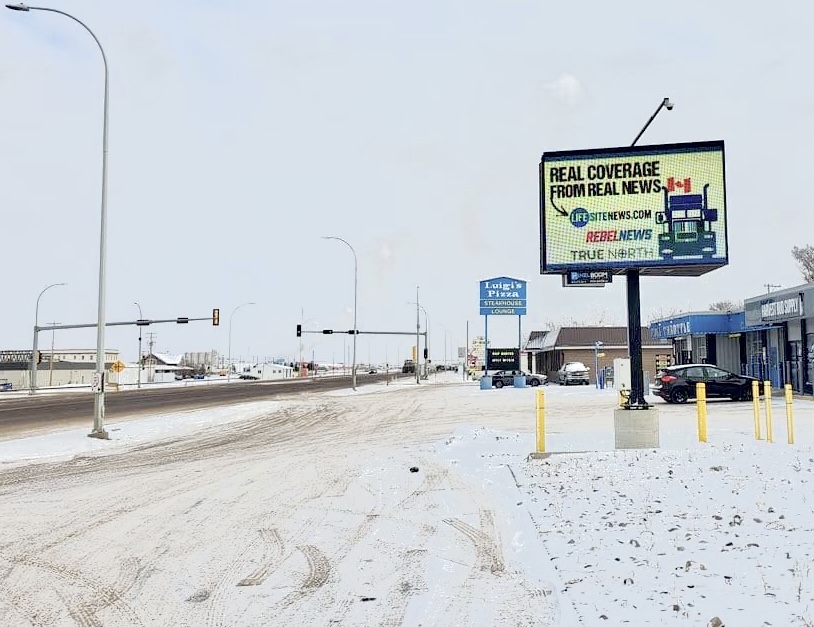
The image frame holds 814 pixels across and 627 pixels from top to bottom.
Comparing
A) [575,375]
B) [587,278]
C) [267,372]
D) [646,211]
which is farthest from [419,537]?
[267,372]

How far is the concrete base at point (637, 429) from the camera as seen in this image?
12.9m

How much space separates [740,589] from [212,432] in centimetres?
1808

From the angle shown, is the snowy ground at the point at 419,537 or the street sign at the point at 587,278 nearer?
the snowy ground at the point at 419,537

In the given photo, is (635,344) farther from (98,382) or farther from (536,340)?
(536,340)

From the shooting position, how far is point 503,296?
5578 centimetres

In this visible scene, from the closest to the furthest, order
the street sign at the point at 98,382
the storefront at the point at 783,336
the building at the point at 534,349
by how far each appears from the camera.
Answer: the street sign at the point at 98,382 → the storefront at the point at 783,336 → the building at the point at 534,349

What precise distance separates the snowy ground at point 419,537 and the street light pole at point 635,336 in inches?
45.2

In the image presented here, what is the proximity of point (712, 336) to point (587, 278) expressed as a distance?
31424mm

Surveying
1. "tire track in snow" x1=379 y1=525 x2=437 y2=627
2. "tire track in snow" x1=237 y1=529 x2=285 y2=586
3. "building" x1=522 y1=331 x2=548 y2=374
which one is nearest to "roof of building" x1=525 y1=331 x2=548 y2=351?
"building" x1=522 y1=331 x2=548 y2=374

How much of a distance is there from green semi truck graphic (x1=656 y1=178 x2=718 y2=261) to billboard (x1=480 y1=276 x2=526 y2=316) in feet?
133

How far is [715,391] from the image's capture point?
97.8 feet

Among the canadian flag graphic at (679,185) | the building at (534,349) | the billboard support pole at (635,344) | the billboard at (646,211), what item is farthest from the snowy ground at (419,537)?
the building at (534,349)

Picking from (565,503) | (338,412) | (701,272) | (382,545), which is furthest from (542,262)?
(338,412)

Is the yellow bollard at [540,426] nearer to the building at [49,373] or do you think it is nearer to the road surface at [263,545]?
the road surface at [263,545]
